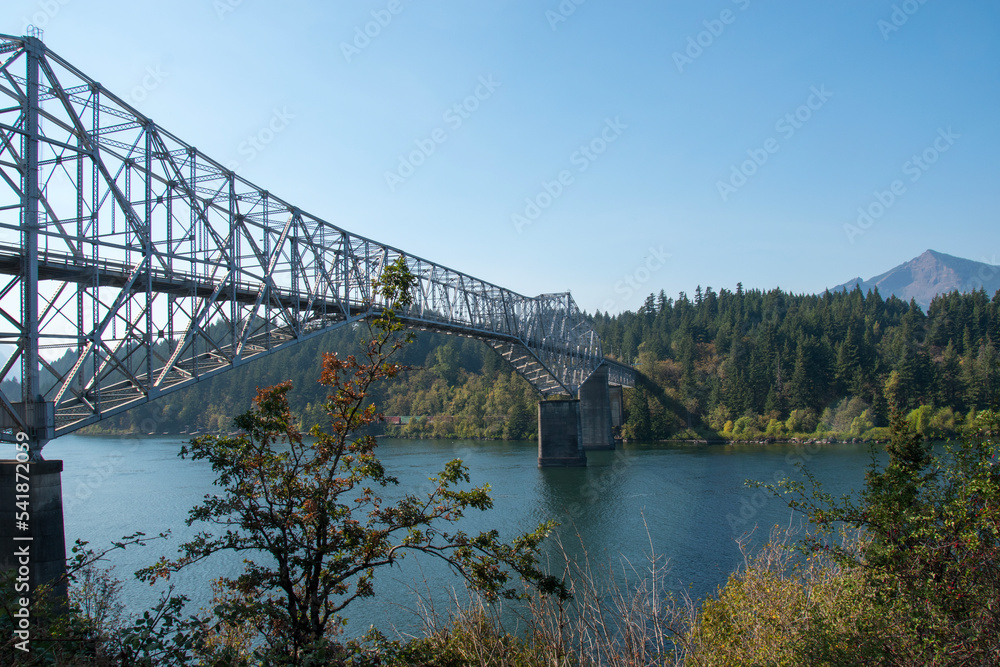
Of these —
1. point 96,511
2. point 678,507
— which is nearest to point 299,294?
point 96,511

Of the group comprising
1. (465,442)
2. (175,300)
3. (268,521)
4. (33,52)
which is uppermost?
(33,52)

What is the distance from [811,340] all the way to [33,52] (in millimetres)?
80106

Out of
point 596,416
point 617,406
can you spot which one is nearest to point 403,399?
point 617,406

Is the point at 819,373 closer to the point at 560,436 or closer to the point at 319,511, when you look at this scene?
the point at 560,436

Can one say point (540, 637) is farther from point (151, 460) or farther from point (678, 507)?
point (151, 460)

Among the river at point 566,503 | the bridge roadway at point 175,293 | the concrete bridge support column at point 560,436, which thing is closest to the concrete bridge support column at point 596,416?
the river at point 566,503

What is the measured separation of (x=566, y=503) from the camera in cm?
3475

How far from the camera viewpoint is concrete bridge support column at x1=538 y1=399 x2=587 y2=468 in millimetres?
51062

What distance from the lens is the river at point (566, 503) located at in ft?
65.5

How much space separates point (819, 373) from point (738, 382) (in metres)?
9.07

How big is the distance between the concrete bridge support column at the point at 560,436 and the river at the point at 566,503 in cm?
159

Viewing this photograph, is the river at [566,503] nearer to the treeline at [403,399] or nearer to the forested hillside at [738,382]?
the forested hillside at [738,382]

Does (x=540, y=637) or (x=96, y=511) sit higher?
(x=540, y=637)

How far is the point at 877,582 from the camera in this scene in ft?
24.8
